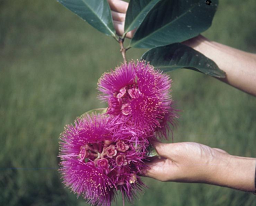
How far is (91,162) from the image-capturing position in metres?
0.77

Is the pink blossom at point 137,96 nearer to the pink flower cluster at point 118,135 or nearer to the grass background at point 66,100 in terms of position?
the pink flower cluster at point 118,135

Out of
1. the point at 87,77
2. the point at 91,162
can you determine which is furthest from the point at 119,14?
the point at 87,77

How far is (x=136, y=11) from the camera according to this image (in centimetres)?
96

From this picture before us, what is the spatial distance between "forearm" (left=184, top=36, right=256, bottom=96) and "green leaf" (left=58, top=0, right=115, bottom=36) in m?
0.38

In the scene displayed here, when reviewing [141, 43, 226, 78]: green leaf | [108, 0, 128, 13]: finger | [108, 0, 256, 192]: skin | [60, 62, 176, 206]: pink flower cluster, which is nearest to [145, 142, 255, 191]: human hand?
[108, 0, 256, 192]: skin

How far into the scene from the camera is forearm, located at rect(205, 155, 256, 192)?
0.97 m

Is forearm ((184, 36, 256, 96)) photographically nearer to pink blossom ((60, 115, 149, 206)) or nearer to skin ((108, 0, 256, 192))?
skin ((108, 0, 256, 192))

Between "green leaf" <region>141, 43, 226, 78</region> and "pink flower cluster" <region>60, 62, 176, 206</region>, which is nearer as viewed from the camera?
"pink flower cluster" <region>60, 62, 176, 206</region>

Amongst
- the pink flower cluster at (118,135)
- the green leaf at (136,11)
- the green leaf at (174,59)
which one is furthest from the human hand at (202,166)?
the green leaf at (136,11)

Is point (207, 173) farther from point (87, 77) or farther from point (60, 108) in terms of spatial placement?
point (87, 77)

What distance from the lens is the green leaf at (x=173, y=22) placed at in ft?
3.13

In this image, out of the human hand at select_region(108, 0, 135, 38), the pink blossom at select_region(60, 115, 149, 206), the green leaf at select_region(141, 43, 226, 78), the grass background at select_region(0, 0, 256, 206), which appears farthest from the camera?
the grass background at select_region(0, 0, 256, 206)

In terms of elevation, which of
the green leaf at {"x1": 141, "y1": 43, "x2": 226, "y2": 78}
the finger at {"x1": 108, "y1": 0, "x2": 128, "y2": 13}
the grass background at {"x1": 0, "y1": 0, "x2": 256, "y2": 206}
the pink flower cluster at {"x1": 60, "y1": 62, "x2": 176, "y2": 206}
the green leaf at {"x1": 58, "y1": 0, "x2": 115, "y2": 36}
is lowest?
the grass background at {"x1": 0, "y1": 0, "x2": 256, "y2": 206}

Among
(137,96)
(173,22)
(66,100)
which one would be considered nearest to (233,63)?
(173,22)
